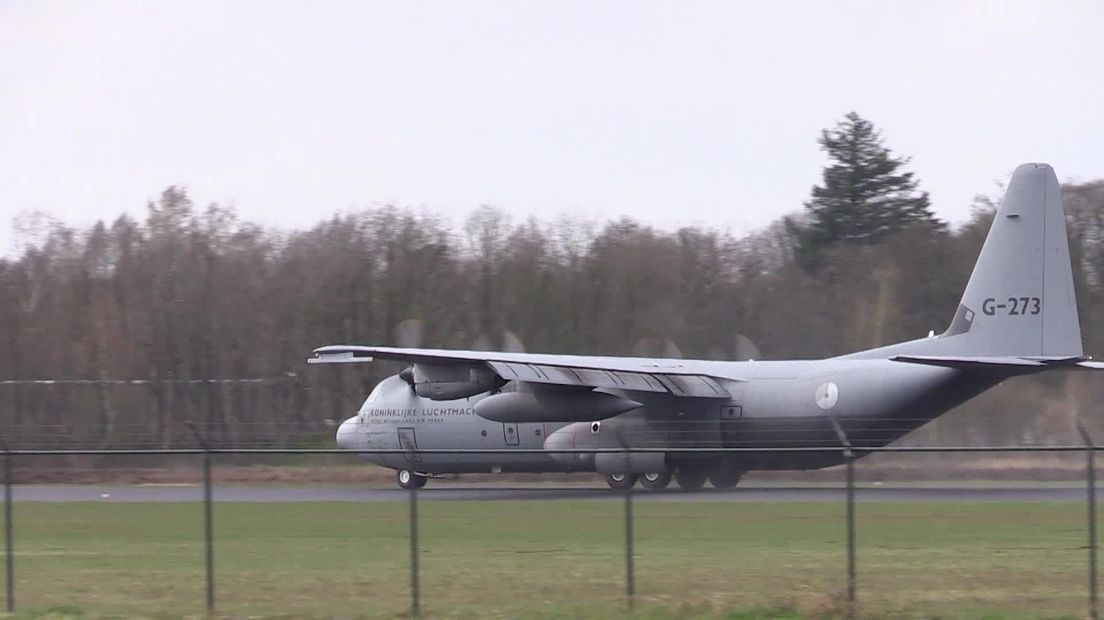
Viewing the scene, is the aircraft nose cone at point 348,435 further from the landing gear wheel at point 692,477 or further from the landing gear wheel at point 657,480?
the landing gear wheel at point 692,477

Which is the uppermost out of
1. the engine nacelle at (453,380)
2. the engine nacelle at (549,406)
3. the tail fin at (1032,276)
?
the tail fin at (1032,276)

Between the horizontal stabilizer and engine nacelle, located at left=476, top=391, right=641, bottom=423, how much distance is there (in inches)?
263

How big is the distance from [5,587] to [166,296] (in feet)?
119

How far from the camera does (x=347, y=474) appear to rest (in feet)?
80.1

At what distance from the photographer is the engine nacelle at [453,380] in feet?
103

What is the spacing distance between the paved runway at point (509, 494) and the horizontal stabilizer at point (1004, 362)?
8.50ft

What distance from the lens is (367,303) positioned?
1996 inches

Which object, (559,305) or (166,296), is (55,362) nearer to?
(166,296)

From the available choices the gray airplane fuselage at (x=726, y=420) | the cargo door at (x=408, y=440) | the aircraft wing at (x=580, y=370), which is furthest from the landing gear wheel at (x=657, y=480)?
the cargo door at (x=408, y=440)

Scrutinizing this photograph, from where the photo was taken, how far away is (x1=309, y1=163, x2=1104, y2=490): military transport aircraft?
29.6 metres

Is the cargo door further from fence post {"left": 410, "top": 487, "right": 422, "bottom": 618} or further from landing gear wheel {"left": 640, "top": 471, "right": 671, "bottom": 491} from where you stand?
fence post {"left": 410, "top": 487, "right": 422, "bottom": 618}

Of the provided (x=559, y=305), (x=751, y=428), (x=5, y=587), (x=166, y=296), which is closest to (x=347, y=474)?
(x=5, y=587)

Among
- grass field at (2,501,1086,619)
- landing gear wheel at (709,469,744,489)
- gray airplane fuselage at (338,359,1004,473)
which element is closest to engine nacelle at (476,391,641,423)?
gray airplane fuselage at (338,359,1004,473)

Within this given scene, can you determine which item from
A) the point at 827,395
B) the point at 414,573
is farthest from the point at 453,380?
the point at 414,573
